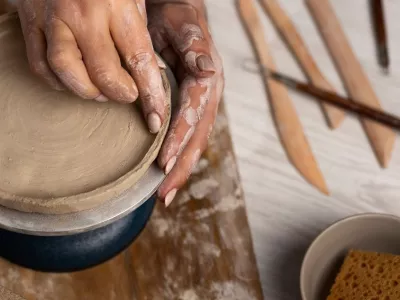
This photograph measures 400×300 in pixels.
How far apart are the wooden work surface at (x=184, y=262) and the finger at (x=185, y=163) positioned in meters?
0.11

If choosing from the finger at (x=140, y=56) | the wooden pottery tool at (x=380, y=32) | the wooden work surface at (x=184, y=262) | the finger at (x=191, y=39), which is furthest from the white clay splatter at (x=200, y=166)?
the wooden pottery tool at (x=380, y=32)

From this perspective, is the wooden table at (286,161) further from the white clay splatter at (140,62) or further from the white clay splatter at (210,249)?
the white clay splatter at (140,62)

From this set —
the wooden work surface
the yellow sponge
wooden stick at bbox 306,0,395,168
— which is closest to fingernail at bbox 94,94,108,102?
the wooden work surface

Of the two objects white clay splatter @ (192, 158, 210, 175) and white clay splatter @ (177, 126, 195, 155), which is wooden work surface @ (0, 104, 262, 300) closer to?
white clay splatter @ (192, 158, 210, 175)

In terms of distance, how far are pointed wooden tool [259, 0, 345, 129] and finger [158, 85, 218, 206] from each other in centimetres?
32

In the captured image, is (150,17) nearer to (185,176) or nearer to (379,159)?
(185,176)

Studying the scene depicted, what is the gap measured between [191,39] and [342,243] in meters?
0.43

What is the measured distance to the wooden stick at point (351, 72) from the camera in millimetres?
1085

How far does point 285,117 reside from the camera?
3.60 feet

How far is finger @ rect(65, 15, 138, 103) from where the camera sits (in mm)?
658

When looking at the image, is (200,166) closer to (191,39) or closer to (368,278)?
(191,39)

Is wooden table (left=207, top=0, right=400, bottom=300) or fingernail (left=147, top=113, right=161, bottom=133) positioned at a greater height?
fingernail (left=147, top=113, right=161, bottom=133)

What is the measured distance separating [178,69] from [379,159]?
444 millimetres

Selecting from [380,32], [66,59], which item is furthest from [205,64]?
[380,32]
